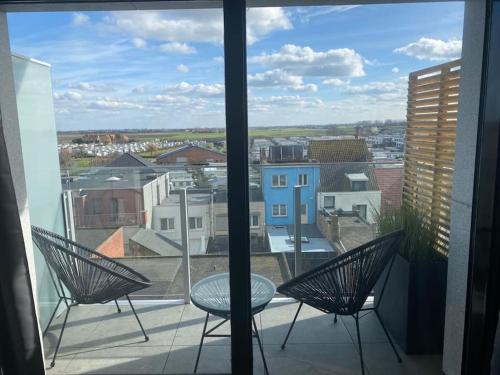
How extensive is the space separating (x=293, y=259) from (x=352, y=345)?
672 millimetres

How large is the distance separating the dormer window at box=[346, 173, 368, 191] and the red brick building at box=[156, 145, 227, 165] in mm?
908

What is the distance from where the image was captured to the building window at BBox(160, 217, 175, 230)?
249 cm

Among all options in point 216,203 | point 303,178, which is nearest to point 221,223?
point 216,203

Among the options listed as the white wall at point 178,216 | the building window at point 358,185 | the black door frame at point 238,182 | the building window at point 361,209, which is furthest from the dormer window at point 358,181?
the white wall at point 178,216

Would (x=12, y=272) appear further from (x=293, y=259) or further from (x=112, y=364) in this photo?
(x=293, y=259)

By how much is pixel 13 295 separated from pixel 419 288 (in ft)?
7.44

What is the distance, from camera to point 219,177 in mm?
1997

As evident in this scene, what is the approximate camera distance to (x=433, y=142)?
2312 mm

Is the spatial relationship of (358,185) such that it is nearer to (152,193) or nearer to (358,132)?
(358,132)

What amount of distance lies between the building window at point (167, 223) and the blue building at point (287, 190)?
0.68 meters

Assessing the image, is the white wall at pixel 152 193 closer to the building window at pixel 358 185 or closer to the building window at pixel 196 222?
the building window at pixel 196 222

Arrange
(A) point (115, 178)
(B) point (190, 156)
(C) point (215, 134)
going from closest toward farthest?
(C) point (215, 134), (B) point (190, 156), (A) point (115, 178)

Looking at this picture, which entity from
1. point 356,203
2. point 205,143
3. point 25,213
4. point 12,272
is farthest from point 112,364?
point 356,203

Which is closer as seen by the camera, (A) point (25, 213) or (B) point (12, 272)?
(B) point (12, 272)
